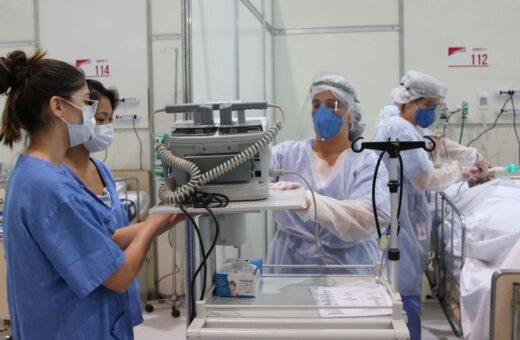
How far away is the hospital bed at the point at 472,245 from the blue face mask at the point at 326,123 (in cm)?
76

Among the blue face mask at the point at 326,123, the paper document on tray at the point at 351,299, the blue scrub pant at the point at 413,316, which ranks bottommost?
the blue scrub pant at the point at 413,316

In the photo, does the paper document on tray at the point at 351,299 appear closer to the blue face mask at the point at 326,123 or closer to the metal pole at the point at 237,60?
the blue face mask at the point at 326,123

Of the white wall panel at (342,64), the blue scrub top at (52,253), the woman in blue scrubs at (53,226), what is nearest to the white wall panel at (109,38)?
the white wall panel at (342,64)

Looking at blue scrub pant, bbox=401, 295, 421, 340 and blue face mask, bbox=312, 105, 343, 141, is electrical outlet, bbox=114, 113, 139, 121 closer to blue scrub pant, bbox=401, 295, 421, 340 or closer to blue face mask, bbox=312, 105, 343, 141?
blue face mask, bbox=312, 105, 343, 141

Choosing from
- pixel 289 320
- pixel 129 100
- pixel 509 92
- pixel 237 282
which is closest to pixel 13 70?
pixel 237 282

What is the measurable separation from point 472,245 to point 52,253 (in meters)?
1.67

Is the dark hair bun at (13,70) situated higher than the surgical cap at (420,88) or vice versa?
the surgical cap at (420,88)

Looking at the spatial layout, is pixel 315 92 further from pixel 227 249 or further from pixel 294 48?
pixel 294 48

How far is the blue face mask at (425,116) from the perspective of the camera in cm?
251

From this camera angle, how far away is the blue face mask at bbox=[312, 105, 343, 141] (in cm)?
176

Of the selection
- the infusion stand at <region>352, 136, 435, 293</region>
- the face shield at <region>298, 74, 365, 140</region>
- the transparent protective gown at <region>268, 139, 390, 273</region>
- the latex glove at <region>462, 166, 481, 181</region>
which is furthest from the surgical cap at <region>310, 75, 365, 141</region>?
the latex glove at <region>462, 166, 481, 181</region>

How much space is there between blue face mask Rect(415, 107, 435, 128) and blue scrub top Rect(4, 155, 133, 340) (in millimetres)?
1776

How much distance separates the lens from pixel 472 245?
211 centimetres

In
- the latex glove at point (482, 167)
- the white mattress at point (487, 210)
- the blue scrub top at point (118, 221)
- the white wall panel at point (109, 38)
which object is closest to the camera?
the blue scrub top at point (118, 221)
